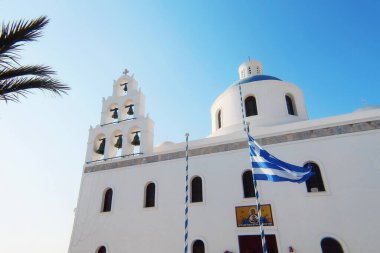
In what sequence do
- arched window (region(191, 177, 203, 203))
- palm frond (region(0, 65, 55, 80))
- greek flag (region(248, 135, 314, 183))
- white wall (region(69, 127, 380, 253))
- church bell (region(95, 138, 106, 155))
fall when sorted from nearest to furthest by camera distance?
1. palm frond (region(0, 65, 55, 80))
2. greek flag (region(248, 135, 314, 183))
3. white wall (region(69, 127, 380, 253))
4. arched window (region(191, 177, 203, 203))
5. church bell (region(95, 138, 106, 155))

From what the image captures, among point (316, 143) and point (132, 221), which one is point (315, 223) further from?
point (132, 221)

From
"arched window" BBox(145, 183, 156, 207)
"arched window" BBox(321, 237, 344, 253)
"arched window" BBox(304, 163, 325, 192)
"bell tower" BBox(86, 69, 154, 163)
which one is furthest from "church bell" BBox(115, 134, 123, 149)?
"arched window" BBox(321, 237, 344, 253)

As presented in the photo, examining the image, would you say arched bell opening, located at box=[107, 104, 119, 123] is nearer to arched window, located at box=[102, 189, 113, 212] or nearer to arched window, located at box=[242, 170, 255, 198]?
arched window, located at box=[102, 189, 113, 212]

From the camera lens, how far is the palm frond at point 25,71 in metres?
4.84

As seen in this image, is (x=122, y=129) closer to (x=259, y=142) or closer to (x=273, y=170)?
(x=259, y=142)

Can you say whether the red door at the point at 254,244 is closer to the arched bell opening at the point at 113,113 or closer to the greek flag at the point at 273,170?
the greek flag at the point at 273,170

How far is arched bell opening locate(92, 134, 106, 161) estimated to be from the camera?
12.2 m

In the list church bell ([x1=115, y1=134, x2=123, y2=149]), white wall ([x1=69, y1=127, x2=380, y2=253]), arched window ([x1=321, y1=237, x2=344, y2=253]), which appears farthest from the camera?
church bell ([x1=115, y1=134, x2=123, y2=149])

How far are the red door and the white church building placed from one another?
0.03m

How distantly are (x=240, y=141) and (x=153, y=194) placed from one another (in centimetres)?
422

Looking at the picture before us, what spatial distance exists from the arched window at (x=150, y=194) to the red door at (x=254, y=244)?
3.87 meters

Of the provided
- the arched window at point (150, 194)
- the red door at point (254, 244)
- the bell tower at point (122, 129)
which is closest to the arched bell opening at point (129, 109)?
the bell tower at point (122, 129)

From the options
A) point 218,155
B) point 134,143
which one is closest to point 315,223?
point 218,155

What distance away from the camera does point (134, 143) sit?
11.7 metres
